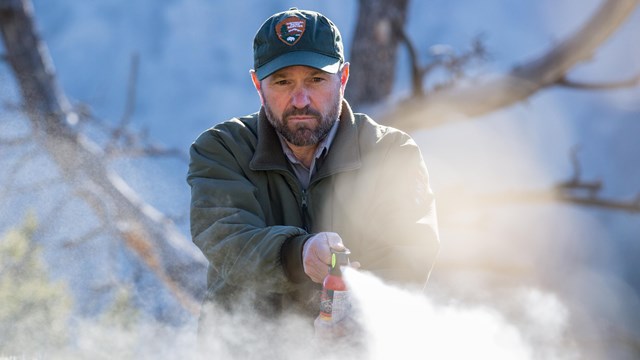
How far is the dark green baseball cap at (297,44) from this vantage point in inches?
94.7

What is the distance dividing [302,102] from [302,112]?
0.03m

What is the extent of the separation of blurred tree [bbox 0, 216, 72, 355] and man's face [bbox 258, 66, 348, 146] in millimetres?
4842

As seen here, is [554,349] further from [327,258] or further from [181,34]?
[181,34]

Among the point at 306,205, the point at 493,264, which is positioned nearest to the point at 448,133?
the point at 493,264

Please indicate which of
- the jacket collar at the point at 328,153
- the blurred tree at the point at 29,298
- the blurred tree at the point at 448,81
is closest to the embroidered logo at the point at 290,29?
the jacket collar at the point at 328,153

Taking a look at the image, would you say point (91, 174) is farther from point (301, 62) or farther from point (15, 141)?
point (301, 62)

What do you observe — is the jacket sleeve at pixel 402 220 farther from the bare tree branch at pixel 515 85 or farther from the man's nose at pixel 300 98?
the bare tree branch at pixel 515 85

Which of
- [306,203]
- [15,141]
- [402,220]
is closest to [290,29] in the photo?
[306,203]

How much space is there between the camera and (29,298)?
298 inches

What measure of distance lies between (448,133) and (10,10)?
872 centimetres

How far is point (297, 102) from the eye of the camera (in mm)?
2459

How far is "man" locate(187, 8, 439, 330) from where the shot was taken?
2387 millimetres

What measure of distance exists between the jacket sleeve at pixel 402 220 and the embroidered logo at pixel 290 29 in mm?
493

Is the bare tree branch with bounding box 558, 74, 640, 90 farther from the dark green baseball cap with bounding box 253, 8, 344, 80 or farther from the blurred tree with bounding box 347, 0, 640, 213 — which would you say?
the dark green baseball cap with bounding box 253, 8, 344, 80
